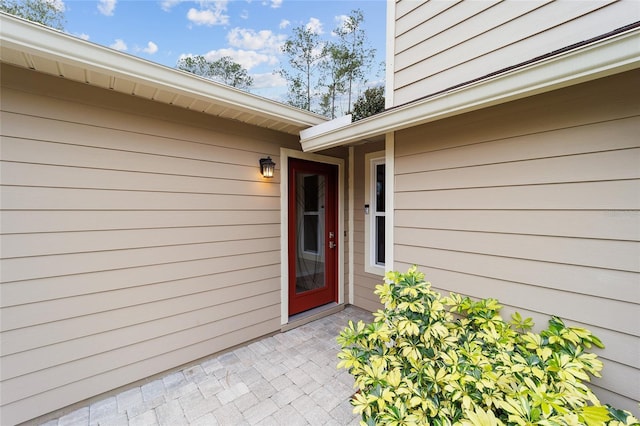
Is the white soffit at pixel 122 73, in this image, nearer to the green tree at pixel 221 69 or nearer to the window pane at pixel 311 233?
the window pane at pixel 311 233

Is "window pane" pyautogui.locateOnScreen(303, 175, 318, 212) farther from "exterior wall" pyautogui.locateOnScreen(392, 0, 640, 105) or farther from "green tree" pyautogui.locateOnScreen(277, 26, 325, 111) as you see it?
"green tree" pyautogui.locateOnScreen(277, 26, 325, 111)

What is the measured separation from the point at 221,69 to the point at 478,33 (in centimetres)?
583

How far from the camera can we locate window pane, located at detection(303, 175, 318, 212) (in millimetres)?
3668

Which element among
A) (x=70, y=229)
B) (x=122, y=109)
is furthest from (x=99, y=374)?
(x=122, y=109)

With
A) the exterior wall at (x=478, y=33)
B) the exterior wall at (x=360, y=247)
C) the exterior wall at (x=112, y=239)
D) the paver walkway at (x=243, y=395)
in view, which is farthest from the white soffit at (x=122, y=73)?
the paver walkway at (x=243, y=395)

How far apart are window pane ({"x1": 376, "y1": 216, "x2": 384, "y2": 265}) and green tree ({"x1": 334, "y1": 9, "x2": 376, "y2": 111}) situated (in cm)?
385

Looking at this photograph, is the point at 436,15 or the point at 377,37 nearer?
the point at 436,15

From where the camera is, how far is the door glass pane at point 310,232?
11.7 ft

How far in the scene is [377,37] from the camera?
5.44 meters

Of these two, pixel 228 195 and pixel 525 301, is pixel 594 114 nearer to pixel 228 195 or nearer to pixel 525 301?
pixel 525 301

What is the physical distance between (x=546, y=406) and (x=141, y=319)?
9.48 ft

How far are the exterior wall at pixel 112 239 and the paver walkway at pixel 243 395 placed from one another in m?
0.15

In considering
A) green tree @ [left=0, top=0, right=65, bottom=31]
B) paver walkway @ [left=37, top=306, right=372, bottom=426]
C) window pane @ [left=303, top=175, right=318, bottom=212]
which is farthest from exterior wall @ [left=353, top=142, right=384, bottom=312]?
green tree @ [left=0, top=0, right=65, bottom=31]

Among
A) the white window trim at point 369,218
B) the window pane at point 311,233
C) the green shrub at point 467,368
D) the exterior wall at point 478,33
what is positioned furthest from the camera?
the white window trim at point 369,218
